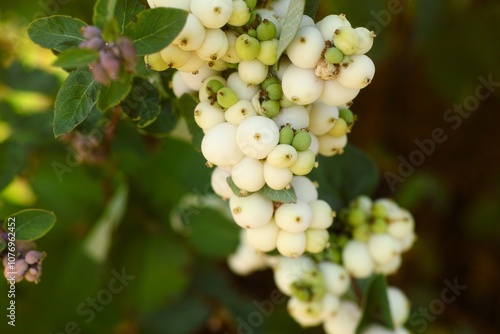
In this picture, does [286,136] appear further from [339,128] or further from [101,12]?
[101,12]

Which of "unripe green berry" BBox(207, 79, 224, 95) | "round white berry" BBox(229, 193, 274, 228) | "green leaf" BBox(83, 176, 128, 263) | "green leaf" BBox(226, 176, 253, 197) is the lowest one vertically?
"green leaf" BBox(83, 176, 128, 263)

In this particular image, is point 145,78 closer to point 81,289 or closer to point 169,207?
point 169,207

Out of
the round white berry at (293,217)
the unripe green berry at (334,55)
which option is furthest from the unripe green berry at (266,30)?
the round white berry at (293,217)

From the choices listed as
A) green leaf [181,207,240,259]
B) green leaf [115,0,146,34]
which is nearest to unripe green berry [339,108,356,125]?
green leaf [115,0,146,34]

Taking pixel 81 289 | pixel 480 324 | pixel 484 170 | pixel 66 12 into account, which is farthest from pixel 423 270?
pixel 66 12

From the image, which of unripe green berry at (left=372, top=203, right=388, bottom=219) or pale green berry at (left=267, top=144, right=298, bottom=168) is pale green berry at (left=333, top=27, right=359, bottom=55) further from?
unripe green berry at (left=372, top=203, right=388, bottom=219)

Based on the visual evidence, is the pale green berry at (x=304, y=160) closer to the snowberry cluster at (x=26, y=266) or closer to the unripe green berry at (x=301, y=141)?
the unripe green berry at (x=301, y=141)

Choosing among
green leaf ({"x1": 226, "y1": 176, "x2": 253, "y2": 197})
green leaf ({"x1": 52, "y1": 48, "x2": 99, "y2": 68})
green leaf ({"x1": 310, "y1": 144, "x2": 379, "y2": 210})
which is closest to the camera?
green leaf ({"x1": 52, "y1": 48, "x2": 99, "y2": 68})
